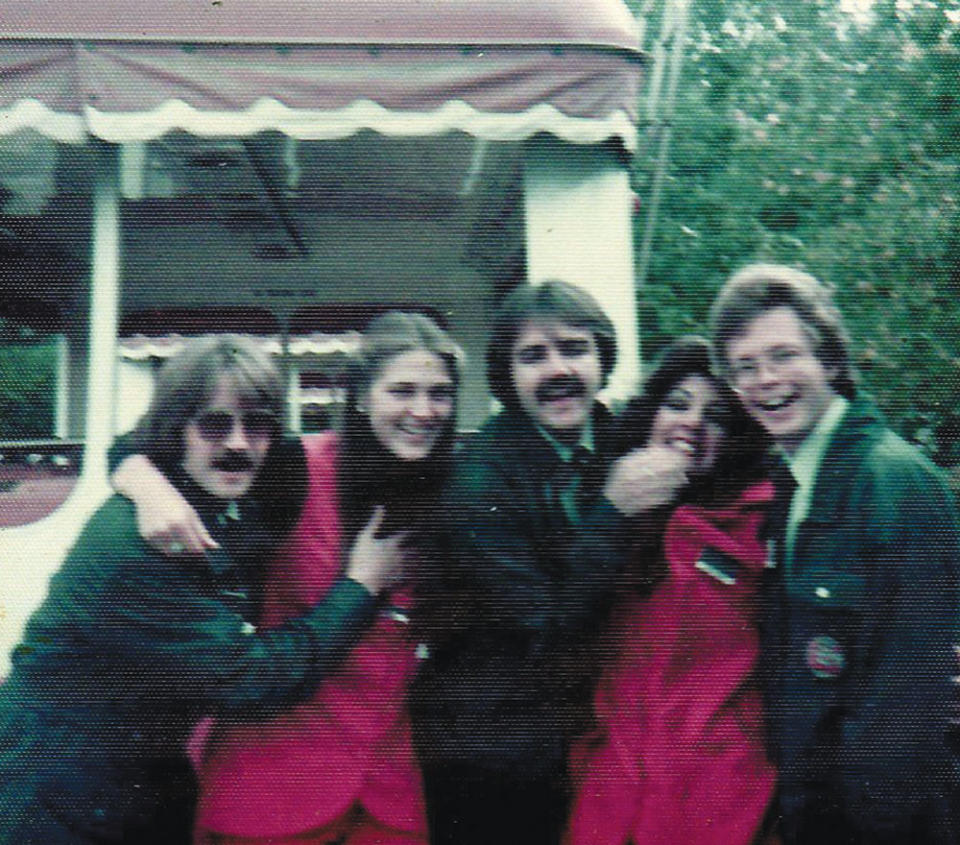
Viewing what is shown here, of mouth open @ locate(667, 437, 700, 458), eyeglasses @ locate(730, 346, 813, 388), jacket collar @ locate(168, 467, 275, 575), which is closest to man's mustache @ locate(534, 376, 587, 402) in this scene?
mouth open @ locate(667, 437, 700, 458)

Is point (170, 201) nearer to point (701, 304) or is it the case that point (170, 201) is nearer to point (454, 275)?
point (454, 275)

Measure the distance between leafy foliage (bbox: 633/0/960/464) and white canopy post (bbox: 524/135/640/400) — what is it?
226mm

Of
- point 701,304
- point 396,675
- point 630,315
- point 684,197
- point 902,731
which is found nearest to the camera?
point 902,731

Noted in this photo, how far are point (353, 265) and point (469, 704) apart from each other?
4.60 ft

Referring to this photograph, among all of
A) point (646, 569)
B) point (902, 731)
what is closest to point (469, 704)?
point (646, 569)

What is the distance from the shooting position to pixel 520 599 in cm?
223

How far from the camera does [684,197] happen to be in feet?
12.6

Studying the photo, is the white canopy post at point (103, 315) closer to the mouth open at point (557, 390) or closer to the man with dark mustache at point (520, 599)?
the man with dark mustache at point (520, 599)

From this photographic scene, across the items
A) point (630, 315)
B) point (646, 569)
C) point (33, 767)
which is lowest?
point (33, 767)

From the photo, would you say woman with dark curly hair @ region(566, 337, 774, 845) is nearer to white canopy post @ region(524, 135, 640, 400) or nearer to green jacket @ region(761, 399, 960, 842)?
green jacket @ region(761, 399, 960, 842)

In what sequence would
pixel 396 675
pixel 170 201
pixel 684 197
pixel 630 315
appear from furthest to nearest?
1. pixel 684 197
2. pixel 170 201
3. pixel 630 315
4. pixel 396 675

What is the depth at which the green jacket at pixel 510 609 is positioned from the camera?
2232mm

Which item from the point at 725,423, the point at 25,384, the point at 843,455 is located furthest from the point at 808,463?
the point at 25,384

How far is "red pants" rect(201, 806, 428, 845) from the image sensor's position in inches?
90.2
